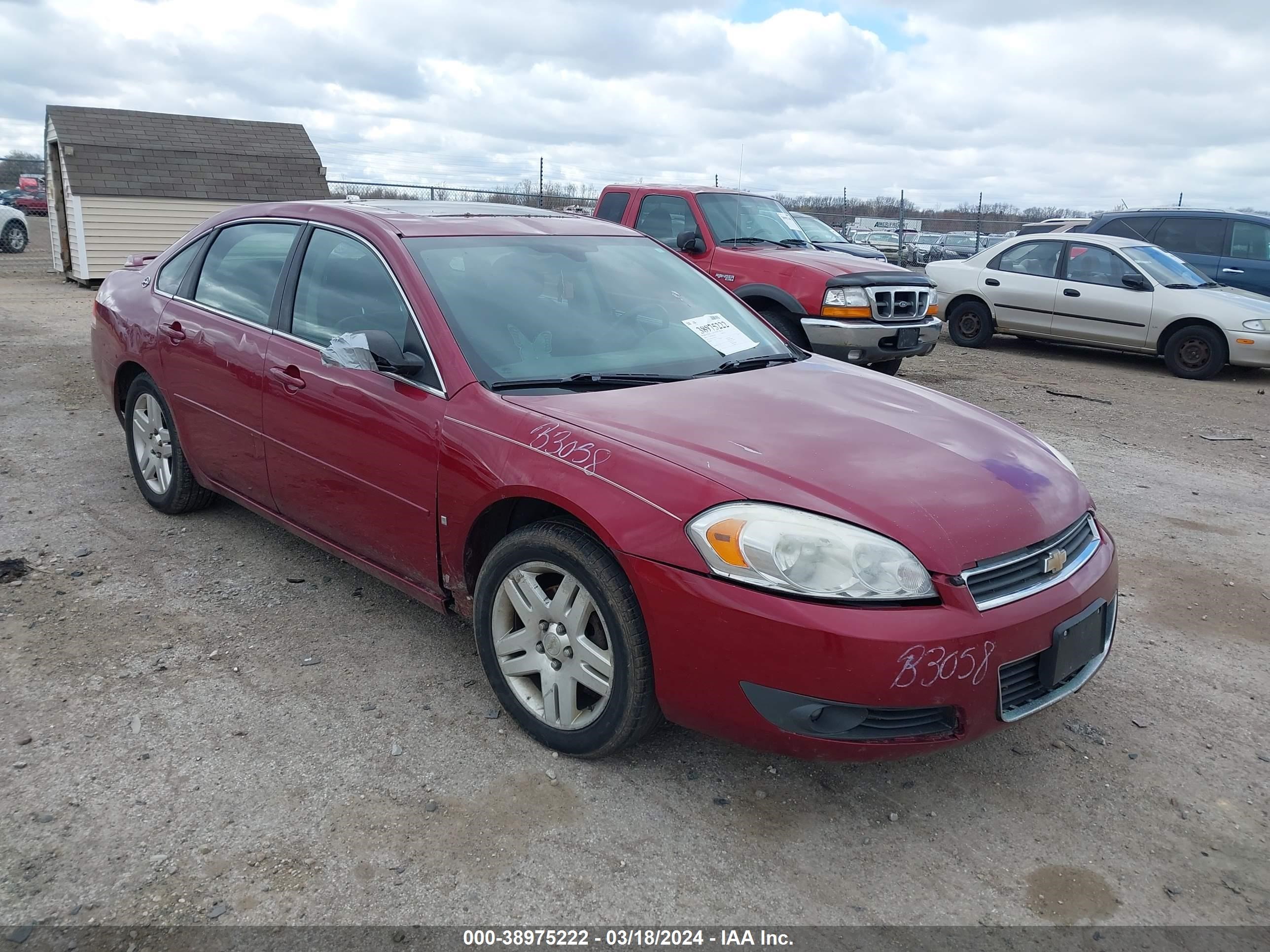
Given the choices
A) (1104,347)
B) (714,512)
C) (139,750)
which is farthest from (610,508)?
(1104,347)

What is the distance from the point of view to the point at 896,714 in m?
2.55

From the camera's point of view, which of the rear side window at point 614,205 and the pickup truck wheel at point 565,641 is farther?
the rear side window at point 614,205

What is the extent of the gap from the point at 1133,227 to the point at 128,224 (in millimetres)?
15214

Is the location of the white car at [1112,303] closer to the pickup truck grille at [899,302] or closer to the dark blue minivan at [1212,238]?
the dark blue minivan at [1212,238]

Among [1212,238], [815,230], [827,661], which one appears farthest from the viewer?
[1212,238]

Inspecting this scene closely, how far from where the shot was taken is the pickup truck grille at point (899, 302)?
27.5 feet

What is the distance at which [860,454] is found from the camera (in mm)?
2887

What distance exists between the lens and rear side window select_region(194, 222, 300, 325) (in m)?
4.11

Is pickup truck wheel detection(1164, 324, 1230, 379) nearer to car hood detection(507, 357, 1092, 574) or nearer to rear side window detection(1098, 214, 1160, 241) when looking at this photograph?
rear side window detection(1098, 214, 1160, 241)

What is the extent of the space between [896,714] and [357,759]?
5.36 feet

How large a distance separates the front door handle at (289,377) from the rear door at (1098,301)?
33.1 ft

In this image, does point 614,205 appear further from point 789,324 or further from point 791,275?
point 789,324

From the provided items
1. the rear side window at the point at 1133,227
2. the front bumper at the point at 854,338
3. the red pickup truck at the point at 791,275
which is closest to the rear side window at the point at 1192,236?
the rear side window at the point at 1133,227

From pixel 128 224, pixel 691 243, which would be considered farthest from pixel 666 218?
pixel 128 224
